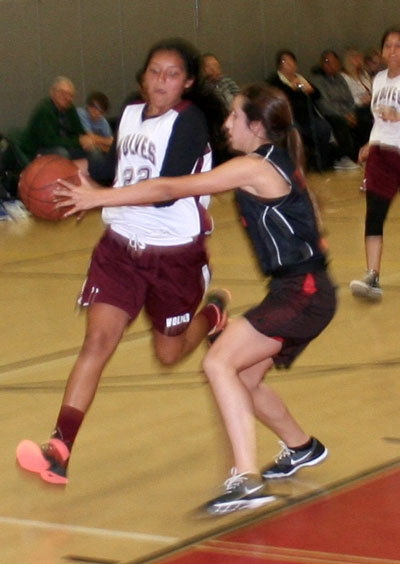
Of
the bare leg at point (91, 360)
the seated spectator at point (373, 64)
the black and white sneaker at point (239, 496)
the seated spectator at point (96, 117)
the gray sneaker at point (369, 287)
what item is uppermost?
the bare leg at point (91, 360)

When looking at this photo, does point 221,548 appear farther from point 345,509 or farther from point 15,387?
point 15,387

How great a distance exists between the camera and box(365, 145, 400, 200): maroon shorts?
26.8ft

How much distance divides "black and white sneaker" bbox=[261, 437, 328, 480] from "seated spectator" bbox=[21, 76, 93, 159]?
8611 millimetres

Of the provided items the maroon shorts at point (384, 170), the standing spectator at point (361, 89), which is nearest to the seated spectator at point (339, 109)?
the standing spectator at point (361, 89)

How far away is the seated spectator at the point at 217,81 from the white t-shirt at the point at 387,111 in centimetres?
599

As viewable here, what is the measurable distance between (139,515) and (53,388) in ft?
6.27

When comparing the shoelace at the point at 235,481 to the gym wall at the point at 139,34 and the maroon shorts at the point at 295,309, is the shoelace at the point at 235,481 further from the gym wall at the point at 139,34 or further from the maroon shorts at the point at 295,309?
the gym wall at the point at 139,34

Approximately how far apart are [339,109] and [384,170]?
27.3 feet

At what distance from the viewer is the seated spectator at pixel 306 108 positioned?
15742 millimetres

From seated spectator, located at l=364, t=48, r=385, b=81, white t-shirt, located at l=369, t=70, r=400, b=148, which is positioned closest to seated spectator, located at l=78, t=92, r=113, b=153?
seated spectator, located at l=364, t=48, r=385, b=81

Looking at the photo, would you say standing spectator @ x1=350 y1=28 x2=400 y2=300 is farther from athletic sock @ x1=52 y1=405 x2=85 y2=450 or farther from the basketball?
athletic sock @ x1=52 y1=405 x2=85 y2=450

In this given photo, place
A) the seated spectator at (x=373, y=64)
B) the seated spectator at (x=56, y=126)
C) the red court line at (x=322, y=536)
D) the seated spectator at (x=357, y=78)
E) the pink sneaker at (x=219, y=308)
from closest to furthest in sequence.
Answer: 1. the red court line at (x=322, y=536)
2. the pink sneaker at (x=219, y=308)
3. the seated spectator at (x=56, y=126)
4. the seated spectator at (x=357, y=78)
5. the seated spectator at (x=373, y=64)

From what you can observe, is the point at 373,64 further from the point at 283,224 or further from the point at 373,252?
the point at 283,224

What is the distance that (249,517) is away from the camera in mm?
4293
